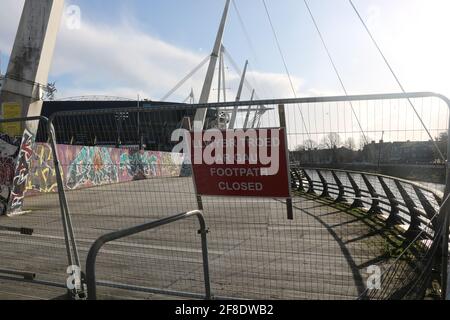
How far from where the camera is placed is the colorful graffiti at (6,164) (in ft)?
34.0

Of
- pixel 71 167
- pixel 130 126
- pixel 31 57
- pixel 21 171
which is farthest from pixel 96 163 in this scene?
pixel 130 126

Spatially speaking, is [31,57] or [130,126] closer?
[130,126]

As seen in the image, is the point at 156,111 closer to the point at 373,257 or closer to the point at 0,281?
the point at 0,281

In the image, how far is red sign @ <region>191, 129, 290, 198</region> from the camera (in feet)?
14.2

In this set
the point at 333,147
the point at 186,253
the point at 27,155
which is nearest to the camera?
the point at 333,147

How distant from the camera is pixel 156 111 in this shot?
499cm

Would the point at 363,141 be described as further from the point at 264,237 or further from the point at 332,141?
the point at 264,237

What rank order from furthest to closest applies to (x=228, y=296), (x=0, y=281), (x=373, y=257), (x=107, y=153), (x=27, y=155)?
1. (x=107, y=153)
2. (x=27, y=155)
3. (x=373, y=257)
4. (x=0, y=281)
5. (x=228, y=296)

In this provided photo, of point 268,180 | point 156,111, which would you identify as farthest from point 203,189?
point 156,111

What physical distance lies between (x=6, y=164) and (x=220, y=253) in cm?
693

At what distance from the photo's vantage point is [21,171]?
10633 millimetres

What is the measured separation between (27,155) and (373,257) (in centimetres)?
880

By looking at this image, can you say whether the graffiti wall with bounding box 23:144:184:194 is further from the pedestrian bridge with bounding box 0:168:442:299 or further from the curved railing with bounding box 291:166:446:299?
the curved railing with bounding box 291:166:446:299

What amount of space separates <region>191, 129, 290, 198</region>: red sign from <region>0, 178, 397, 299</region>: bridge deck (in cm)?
49
